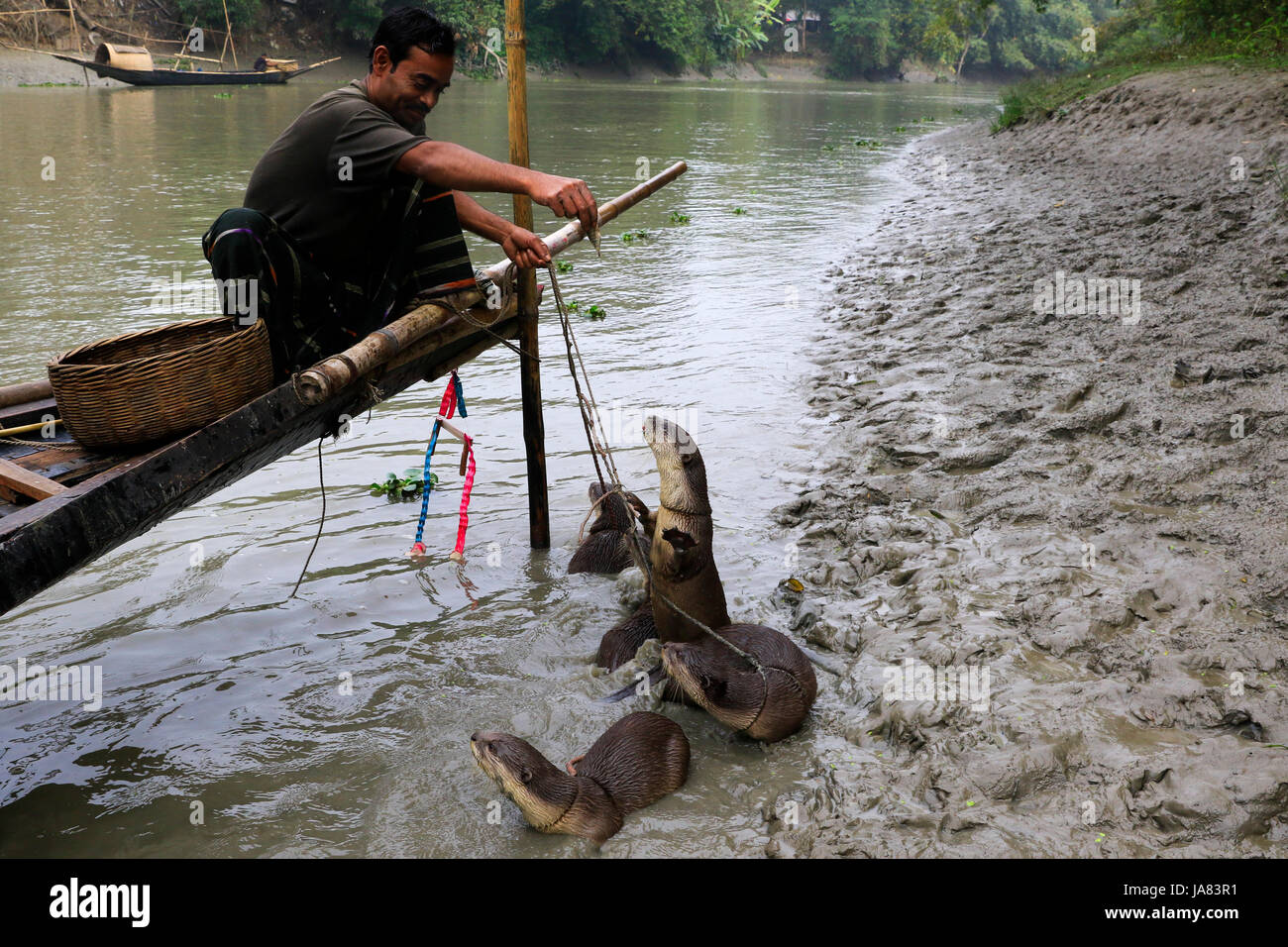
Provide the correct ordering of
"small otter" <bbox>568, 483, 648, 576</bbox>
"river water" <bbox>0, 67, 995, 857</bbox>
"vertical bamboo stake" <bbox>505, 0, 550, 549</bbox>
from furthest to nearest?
"small otter" <bbox>568, 483, 648, 576</bbox> → "vertical bamboo stake" <bbox>505, 0, 550, 549</bbox> → "river water" <bbox>0, 67, 995, 857</bbox>

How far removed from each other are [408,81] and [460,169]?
2.28 feet

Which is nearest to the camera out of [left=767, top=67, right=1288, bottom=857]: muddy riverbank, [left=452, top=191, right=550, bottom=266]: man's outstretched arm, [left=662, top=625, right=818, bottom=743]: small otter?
[left=767, top=67, right=1288, bottom=857]: muddy riverbank

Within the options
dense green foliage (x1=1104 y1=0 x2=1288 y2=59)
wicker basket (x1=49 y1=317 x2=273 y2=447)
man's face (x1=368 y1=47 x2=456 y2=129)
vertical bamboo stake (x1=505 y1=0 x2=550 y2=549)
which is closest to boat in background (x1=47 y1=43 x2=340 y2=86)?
dense green foliage (x1=1104 y1=0 x2=1288 y2=59)

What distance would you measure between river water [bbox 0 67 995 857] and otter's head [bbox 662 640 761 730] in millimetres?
157

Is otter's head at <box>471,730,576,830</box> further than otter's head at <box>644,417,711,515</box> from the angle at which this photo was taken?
No

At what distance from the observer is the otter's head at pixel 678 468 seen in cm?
377

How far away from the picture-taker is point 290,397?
3.32 m

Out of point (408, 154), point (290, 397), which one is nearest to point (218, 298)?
point (290, 397)

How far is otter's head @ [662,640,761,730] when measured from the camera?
3363 mm

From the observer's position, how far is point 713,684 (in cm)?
338

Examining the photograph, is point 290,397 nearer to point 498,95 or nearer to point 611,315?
point 611,315

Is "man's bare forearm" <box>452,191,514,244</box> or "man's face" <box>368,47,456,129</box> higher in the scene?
"man's face" <box>368,47,456,129</box>

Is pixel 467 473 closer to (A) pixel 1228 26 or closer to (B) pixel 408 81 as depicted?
(B) pixel 408 81

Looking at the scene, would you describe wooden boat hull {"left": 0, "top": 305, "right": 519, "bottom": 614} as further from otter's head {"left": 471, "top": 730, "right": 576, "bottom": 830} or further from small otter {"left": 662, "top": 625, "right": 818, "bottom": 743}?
small otter {"left": 662, "top": 625, "right": 818, "bottom": 743}
